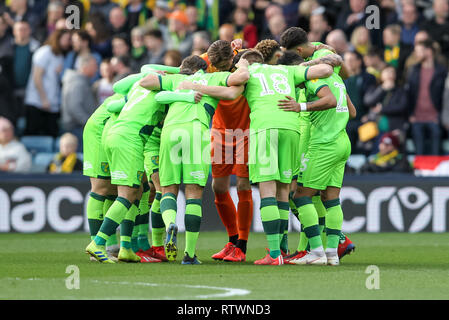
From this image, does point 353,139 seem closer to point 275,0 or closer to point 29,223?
point 275,0

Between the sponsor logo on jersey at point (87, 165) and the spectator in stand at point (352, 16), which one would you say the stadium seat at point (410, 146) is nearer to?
the spectator in stand at point (352, 16)

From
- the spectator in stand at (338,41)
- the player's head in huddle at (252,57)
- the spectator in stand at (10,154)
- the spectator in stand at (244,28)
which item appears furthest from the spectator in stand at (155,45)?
the player's head in huddle at (252,57)

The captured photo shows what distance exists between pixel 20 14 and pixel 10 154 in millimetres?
3306

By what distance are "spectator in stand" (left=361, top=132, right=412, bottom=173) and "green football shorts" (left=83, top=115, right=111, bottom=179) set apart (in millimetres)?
6451

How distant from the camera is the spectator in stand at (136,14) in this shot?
17.8 meters

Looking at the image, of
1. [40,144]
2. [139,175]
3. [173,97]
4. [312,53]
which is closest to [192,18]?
[40,144]

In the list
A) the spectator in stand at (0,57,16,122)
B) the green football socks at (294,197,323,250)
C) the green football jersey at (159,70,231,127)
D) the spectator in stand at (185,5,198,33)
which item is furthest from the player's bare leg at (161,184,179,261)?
the spectator in stand at (185,5,198,33)

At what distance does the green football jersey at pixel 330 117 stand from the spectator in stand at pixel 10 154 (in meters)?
7.14

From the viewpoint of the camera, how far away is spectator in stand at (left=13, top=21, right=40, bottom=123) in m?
16.7

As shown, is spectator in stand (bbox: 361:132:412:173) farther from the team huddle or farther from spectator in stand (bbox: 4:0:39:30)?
spectator in stand (bbox: 4:0:39:30)

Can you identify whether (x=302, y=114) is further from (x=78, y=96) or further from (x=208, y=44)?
(x=78, y=96)

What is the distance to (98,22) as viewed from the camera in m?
17.3

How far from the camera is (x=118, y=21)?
1773 centimetres

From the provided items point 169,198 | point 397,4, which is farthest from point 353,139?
point 169,198
